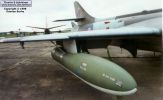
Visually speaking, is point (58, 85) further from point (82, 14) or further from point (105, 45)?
point (82, 14)

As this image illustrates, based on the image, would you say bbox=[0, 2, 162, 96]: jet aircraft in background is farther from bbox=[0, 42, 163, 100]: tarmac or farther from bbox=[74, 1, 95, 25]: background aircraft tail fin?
bbox=[74, 1, 95, 25]: background aircraft tail fin

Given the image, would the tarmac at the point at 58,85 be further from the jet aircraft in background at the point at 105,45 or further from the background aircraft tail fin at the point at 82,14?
the background aircraft tail fin at the point at 82,14

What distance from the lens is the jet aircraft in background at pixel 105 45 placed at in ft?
14.2

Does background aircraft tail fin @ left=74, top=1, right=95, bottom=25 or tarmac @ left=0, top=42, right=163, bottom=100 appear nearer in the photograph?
tarmac @ left=0, top=42, right=163, bottom=100

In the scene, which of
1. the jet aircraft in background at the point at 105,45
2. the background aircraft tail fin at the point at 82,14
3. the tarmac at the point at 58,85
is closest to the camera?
the jet aircraft in background at the point at 105,45

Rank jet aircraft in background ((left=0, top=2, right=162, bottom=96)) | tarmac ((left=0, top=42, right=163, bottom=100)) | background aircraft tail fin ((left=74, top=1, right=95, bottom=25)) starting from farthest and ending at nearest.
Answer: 1. background aircraft tail fin ((left=74, top=1, right=95, bottom=25))
2. tarmac ((left=0, top=42, right=163, bottom=100))
3. jet aircraft in background ((left=0, top=2, right=162, bottom=96))

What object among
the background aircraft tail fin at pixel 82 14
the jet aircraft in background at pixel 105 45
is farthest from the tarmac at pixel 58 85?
the background aircraft tail fin at pixel 82 14

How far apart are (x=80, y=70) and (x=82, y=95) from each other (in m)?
0.68

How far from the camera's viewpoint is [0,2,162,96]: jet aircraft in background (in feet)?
14.2

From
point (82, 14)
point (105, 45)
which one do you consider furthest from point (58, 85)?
point (82, 14)

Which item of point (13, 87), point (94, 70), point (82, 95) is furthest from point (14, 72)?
point (94, 70)

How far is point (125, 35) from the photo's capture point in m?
5.79

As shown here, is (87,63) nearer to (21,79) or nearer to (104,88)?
(104,88)

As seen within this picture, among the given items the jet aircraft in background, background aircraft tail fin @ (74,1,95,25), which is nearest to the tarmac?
the jet aircraft in background
